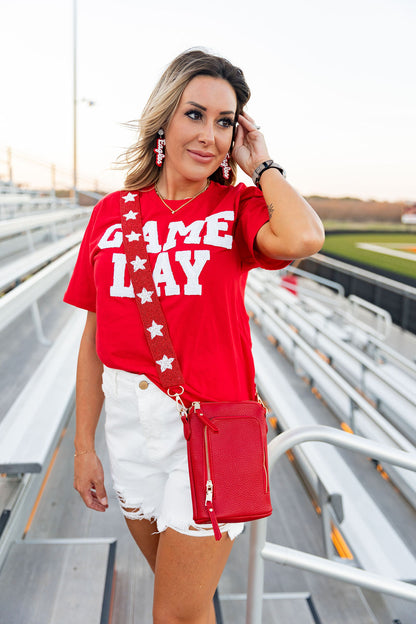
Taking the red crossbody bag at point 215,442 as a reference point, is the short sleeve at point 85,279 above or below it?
above

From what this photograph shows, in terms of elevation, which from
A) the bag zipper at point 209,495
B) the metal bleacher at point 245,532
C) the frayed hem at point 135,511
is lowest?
the metal bleacher at point 245,532

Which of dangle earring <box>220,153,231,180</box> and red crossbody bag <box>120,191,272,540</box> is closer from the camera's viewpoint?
red crossbody bag <box>120,191,272,540</box>

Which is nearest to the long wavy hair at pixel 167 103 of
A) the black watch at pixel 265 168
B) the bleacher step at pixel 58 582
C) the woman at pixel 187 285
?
the woman at pixel 187 285

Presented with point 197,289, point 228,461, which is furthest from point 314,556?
point 197,289

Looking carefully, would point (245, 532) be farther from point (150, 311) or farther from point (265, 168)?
point (265, 168)

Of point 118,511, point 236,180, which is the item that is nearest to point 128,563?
point 118,511

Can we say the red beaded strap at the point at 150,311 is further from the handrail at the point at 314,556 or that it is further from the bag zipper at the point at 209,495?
the handrail at the point at 314,556

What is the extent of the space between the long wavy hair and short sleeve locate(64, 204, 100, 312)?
0.15 m

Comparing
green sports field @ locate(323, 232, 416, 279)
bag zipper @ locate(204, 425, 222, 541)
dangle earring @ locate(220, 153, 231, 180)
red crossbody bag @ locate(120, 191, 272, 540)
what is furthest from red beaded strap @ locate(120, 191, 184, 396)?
green sports field @ locate(323, 232, 416, 279)

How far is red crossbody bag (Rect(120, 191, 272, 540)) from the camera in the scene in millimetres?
896

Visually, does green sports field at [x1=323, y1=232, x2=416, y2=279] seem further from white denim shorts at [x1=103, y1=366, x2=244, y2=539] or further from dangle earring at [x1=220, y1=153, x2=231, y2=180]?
white denim shorts at [x1=103, y1=366, x2=244, y2=539]

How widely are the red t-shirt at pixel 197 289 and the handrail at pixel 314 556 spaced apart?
0.17 m

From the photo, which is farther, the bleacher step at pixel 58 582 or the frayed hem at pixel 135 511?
the bleacher step at pixel 58 582

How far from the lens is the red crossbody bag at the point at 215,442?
90 cm
